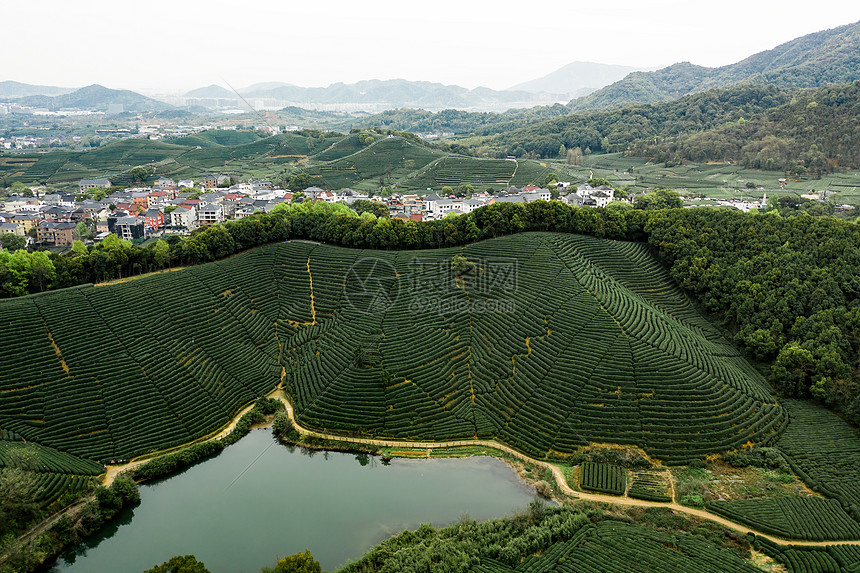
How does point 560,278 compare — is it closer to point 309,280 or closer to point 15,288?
point 309,280

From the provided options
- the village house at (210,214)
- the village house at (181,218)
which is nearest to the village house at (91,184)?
the village house at (181,218)

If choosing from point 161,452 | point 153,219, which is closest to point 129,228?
point 153,219

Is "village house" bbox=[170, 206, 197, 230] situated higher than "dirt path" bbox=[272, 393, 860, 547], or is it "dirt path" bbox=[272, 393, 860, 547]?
"village house" bbox=[170, 206, 197, 230]

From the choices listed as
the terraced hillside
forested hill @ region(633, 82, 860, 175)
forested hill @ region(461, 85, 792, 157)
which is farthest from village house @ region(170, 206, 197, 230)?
forested hill @ region(633, 82, 860, 175)

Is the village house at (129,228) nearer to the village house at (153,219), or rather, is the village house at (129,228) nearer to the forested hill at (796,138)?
the village house at (153,219)

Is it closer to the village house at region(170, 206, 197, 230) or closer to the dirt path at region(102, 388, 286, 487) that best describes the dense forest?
the dirt path at region(102, 388, 286, 487)
